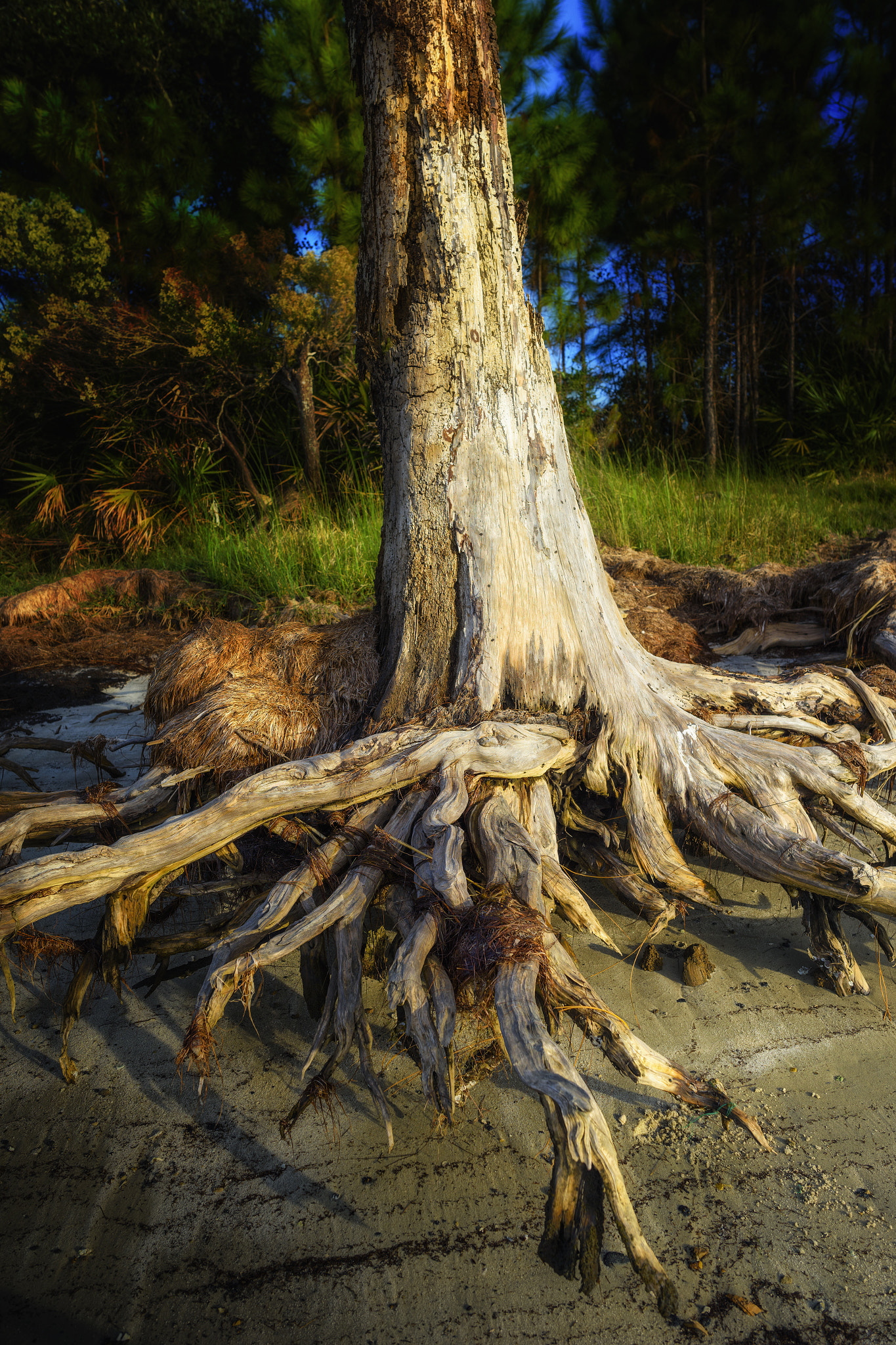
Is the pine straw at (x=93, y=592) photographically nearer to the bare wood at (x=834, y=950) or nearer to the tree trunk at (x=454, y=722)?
the tree trunk at (x=454, y=722)

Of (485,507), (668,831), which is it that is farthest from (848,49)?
(668,831)

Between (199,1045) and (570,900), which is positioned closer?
(199,1045)

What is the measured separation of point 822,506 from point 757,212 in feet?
17.7

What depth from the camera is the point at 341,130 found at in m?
9.29

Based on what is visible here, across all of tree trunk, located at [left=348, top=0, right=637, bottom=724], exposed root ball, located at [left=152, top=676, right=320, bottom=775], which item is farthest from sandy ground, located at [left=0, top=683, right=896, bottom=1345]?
tree trunk, located at [left=348, top=0, right=637, bottom=724]

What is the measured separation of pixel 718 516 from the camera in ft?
22.0

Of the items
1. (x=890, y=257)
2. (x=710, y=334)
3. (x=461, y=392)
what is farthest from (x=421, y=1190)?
(x=890, y=257)

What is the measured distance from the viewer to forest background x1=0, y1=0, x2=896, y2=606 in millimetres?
8547

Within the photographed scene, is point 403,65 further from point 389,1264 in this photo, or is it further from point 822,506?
point 822,506

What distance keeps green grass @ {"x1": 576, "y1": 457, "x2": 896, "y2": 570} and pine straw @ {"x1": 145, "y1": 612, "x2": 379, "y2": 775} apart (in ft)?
11.1

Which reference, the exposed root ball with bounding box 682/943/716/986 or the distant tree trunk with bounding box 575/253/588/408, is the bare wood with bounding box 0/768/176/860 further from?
the distant tree trunk with bounding box 575/253/588/408

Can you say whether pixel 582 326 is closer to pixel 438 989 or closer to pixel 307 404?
pixel 307 404

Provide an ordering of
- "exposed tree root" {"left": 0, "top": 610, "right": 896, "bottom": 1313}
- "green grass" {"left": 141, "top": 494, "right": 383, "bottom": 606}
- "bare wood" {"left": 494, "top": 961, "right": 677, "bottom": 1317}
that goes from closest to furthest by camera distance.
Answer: "bare wood" {"left": 494, "top": 961, "right": 677, "bottom": 1317}, "exposed tree root" {"left": 0, "top": 610, "right": 896, "bottom": 1313}, "green grass" {"left": 141, "top": 494, "right": 383, "bottom": 606}

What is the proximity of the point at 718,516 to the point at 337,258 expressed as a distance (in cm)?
472
